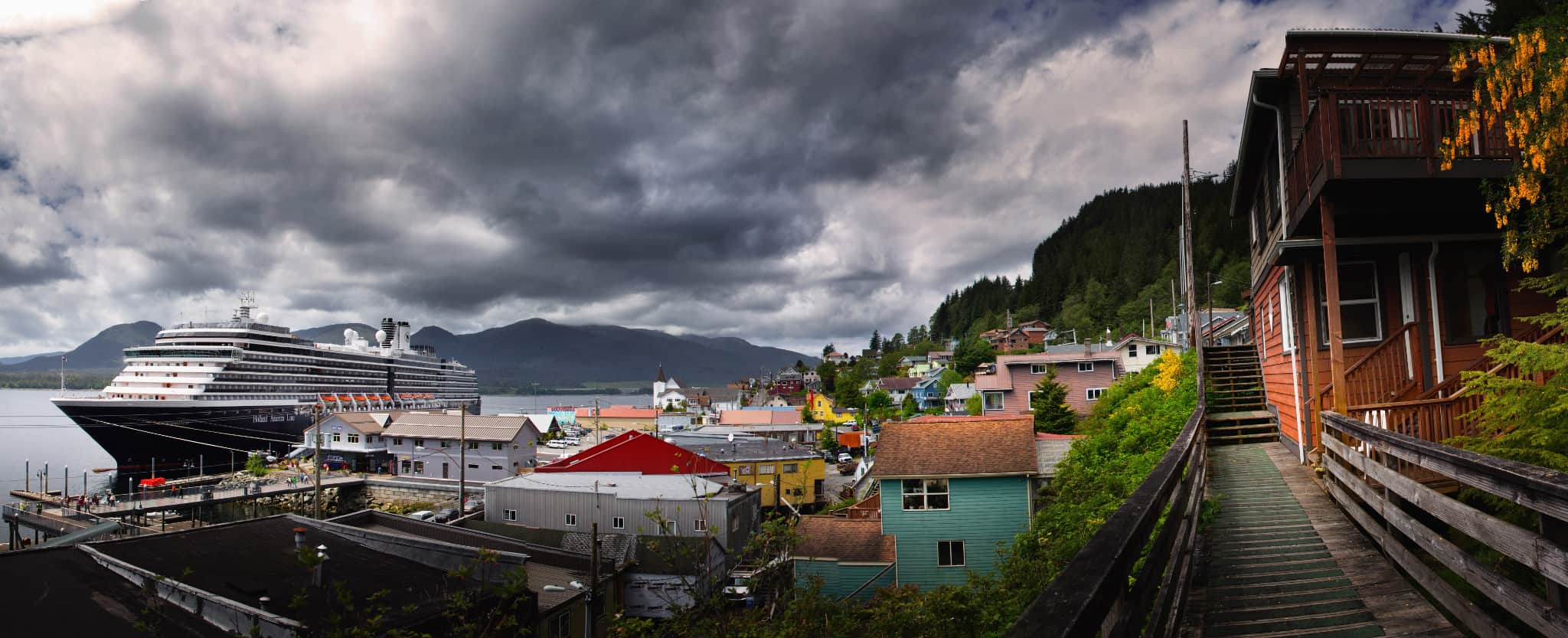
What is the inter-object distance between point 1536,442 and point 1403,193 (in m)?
4.67

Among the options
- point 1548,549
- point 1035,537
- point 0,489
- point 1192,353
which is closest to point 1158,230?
point 1192,353

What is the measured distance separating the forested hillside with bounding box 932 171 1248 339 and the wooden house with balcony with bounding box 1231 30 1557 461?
245ft

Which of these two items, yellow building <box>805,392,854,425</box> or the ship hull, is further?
yellow building <box>805,392,854,425</box>

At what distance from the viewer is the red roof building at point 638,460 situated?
33.0m

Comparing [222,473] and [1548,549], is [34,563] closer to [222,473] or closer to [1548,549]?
[1548,549]

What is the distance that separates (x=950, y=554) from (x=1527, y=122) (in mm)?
16030

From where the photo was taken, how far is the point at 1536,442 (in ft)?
18.2

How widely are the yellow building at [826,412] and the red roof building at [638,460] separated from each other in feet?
151

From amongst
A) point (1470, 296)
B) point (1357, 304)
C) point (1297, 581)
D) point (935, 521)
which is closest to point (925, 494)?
point (935, 521)

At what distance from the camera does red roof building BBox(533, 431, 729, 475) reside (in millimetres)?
32969

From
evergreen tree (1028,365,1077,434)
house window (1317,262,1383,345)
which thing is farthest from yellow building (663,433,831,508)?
house window (1317,262,1383,345)

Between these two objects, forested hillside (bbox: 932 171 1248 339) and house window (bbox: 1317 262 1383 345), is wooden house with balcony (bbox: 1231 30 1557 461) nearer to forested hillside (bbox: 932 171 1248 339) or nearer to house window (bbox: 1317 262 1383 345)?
house window (bbox: 1317 262 1383 345)

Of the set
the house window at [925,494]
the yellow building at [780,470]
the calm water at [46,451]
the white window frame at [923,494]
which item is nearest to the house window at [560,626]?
the white window frame at [923,494]

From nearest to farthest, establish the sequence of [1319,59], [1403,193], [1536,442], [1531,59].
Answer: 1. [1536,442]
2. [1531,59]
3. [1403,193]
4. [1319,59]
